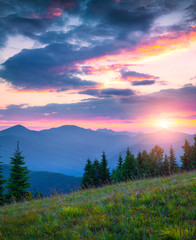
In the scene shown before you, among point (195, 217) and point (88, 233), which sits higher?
point (195, 217)

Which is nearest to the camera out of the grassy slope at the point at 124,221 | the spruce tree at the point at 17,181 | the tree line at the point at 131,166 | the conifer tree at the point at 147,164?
the grassy slope at the point at 124,221

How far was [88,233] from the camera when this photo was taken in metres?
3.93

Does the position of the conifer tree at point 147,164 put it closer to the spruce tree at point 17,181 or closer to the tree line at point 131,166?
the tree line at point 131,166

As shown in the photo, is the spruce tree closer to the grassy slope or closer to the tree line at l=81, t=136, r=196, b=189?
the tree line at l=81, t=136, r=196, b=189

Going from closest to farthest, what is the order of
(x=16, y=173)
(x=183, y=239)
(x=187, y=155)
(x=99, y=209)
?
1. (x=183, y=239)
2. (x=99, y=209)
3. (x=16, y=173)
4. (x=187, y=155)

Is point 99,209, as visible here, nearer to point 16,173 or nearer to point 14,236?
point 14,236

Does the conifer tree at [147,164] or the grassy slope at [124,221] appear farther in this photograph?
the conifer tree at [147,164]

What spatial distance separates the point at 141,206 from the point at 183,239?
1.77 meters

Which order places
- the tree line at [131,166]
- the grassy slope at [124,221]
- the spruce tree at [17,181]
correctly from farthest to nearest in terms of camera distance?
1. the tree line at [131,166]
2. the spruce tree at [17,181]
3. the grassy slope at [124,221]

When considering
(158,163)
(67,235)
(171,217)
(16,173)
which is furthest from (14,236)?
(158,163)

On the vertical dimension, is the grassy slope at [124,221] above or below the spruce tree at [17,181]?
above

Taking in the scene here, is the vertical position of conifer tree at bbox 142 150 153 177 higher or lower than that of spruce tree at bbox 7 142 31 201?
lower

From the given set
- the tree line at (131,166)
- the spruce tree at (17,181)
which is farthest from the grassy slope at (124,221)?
the tree line at (131,166)

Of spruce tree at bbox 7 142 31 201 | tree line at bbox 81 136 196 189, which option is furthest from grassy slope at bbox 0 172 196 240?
tree line at bbox 81 136 196 189
